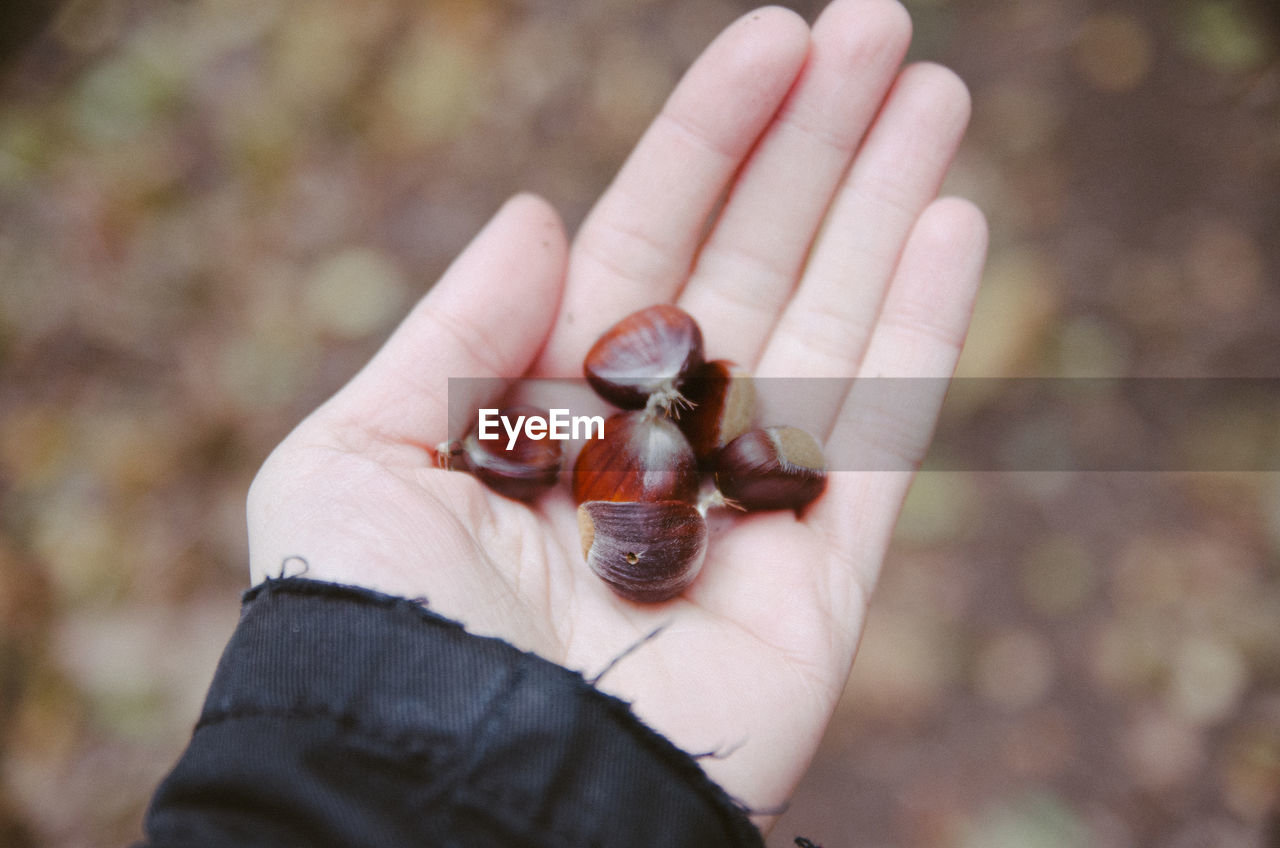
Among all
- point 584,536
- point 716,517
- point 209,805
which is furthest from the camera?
point 716,517

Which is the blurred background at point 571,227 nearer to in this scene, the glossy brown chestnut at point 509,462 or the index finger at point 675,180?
the index finger at point 675,180

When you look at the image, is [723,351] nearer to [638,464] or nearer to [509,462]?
[638,464]

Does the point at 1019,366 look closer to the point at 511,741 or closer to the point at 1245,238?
the point at 1245,238

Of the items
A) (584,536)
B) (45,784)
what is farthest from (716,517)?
(45,784)

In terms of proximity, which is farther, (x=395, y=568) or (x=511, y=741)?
(x=395, y=568)

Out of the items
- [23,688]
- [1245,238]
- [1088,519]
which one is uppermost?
[1245,238]

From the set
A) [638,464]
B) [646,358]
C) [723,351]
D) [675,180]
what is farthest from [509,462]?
[675,180]

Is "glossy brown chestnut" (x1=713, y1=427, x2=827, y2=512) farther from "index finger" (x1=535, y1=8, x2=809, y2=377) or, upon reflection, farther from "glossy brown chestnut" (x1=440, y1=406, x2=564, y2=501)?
"index finger" (x1=535, y1=8, x2=809, y2=377)
